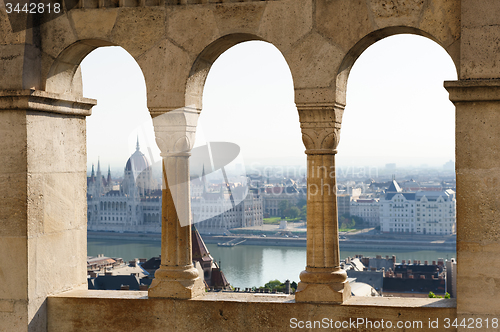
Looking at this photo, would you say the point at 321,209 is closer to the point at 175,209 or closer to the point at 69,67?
the point at 175,209

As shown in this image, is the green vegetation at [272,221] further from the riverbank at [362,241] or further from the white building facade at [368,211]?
the white building facade at [368,211]

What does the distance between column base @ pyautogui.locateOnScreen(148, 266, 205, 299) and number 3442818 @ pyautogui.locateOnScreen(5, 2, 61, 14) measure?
6.68 feet

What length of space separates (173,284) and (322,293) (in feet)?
3.43

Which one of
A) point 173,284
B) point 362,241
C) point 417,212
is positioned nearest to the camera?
point 173,284

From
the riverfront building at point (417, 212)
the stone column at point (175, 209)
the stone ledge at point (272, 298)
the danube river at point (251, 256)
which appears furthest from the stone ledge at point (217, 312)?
the riverfront building at point (417, 212)

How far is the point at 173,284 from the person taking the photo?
4.67 meters

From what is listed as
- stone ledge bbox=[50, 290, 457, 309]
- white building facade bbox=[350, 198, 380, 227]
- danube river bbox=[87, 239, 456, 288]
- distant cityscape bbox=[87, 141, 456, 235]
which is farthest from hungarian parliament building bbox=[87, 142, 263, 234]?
stone ledge bbox=[50, 290, 457, 309]

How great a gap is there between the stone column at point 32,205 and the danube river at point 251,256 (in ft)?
157

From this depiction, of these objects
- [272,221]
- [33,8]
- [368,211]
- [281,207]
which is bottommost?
[272,221]

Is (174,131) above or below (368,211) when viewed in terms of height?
above

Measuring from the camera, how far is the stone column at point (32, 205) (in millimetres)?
4719

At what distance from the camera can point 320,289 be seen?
14.5 feet

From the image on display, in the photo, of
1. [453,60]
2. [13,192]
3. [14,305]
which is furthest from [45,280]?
[453,60]

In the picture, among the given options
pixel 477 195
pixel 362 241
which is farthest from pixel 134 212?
pixel 477 195
